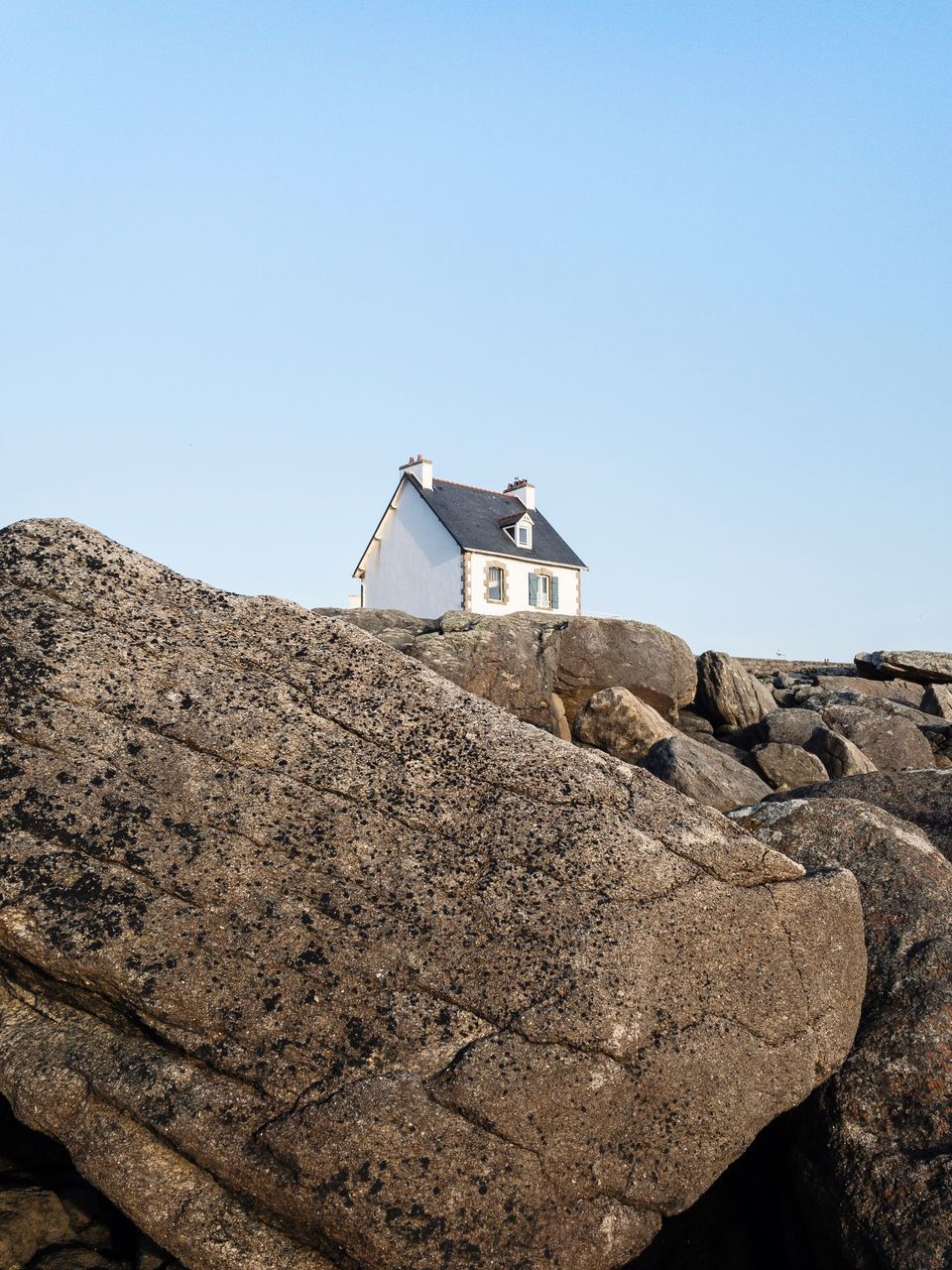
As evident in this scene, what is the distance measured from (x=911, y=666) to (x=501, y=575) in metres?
19.9

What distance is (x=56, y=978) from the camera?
4.31 meters

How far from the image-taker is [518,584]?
46656mm

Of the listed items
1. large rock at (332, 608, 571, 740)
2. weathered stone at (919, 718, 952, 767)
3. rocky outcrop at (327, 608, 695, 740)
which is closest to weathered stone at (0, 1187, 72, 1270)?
rocky outcrop at (327, 608, 695, 740)

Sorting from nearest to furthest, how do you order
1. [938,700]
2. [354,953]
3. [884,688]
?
[354,953] < [938,700] < [884,688]

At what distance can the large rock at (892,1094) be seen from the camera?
14.2ft

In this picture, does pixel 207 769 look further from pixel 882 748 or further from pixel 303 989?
pixel 882 748

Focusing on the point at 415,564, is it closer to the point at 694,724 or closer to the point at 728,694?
the point at 728,694

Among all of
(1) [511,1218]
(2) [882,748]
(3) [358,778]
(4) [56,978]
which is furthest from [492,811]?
(2) [882,748]

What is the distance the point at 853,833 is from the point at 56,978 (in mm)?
4446

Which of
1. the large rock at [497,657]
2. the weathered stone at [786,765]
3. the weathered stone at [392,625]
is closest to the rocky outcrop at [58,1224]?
the weathered stone at [786,765]

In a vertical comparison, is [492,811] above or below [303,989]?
above

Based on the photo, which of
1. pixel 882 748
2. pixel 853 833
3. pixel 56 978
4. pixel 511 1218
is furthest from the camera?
pixel 882 748

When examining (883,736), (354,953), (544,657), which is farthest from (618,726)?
(354,953)

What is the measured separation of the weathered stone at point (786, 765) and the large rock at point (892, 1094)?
11250mm
